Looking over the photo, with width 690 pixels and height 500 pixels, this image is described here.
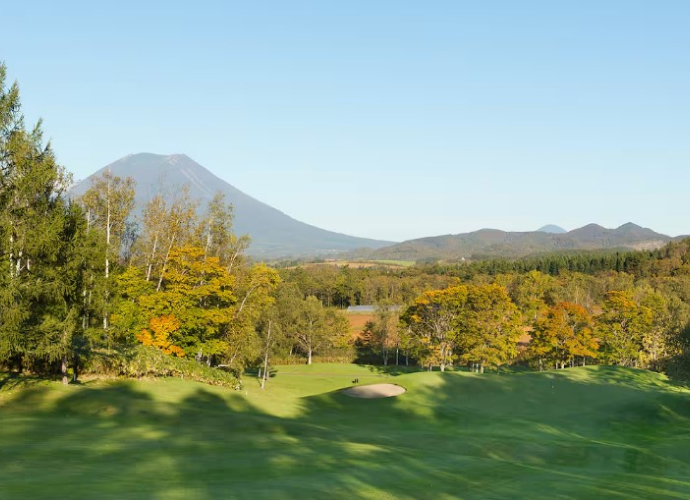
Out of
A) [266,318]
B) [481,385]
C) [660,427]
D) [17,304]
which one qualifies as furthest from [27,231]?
[266,318]

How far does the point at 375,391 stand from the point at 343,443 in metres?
25.2

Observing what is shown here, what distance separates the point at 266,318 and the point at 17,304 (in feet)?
201

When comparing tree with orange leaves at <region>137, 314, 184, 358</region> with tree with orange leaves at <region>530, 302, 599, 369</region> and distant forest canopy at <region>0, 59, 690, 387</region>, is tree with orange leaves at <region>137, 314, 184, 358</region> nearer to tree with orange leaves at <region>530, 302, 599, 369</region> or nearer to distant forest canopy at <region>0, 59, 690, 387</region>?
distant forest canopy at <region>0, 59, 690, 387</region>

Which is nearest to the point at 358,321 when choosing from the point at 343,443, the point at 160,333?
the point at 160,333

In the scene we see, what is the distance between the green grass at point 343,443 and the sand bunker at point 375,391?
1220 millimetres

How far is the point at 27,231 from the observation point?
28.9 m

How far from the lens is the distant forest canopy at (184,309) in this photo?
2938 centimetres

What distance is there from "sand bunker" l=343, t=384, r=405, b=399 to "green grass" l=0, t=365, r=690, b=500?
48.1 inches

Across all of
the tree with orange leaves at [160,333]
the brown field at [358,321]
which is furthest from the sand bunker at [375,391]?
the brown field at [358,321]

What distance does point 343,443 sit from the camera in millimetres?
24328

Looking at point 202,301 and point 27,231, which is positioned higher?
point 27,231

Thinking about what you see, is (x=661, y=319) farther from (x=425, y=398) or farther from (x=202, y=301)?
(x=202, y=301)

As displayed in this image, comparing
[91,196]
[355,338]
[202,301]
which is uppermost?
[91,196]

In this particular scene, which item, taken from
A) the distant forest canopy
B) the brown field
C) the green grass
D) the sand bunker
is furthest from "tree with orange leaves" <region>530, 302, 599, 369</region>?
the brown field
